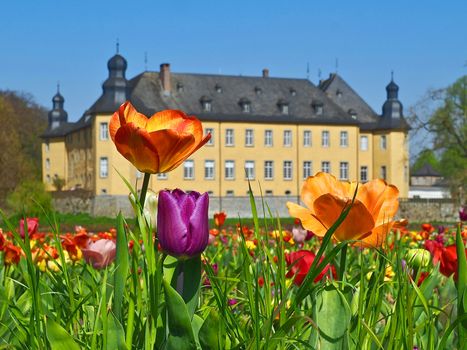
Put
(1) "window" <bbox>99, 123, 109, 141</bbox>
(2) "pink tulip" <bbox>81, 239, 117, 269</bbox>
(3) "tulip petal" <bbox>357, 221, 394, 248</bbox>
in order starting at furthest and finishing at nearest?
1. (1) "window" <bbox>99, 123, 109, 141</bbox>
2. (2) "pink tulip" <bbox>81, 239, 117, 269</bbox>
3. (3) "tulip petal" <bbox>357, 221, 394, 248</bbox>

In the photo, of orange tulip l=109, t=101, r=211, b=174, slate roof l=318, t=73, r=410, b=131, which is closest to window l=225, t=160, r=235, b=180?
slate roof l=318, t=73, r=410, b=131

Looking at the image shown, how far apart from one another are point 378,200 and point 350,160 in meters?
53.1

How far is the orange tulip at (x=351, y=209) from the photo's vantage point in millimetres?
1667

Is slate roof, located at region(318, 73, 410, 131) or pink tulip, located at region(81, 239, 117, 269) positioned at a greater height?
slate roof, located at region(318, 73, 410, 131)

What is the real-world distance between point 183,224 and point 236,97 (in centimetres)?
5146

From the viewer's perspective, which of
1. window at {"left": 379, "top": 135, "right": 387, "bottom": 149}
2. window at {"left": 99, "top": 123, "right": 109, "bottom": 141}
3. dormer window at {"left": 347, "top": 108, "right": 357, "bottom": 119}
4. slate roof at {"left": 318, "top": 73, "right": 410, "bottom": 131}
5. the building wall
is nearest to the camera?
window at {"left": 99, "top": 123, "right": 109, "bottom": 141}

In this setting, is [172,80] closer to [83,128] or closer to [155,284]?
[83,128]

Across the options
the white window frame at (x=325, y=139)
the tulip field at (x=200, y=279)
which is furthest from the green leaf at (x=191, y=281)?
the white window frame at (x=325, y=139)

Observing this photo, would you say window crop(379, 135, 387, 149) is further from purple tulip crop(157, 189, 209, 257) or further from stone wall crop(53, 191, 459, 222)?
purple tulip crop(157, 189, 209, 257)

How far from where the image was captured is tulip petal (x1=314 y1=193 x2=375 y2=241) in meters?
1.65

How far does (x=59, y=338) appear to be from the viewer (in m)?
1.40

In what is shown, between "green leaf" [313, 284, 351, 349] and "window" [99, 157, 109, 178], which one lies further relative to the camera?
"window" [99, 157, 109, 178]

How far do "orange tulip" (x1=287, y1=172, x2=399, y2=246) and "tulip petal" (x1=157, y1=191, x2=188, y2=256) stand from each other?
0.28 meters

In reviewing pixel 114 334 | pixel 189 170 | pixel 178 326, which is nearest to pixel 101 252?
pixel 114 334
